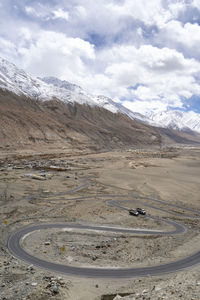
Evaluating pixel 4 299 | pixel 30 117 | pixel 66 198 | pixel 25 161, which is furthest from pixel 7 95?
pixel 4 299

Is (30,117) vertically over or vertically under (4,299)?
over

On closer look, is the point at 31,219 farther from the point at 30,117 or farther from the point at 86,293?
the point at 30,117

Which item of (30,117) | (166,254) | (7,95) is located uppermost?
(7,95)

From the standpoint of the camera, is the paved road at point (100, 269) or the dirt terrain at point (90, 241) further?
the paved road at point (100, 269)

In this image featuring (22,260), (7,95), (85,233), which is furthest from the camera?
(7,95)

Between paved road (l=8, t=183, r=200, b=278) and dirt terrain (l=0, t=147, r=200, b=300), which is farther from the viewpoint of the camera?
paved road (l=8, t=183, r=200, b=278)

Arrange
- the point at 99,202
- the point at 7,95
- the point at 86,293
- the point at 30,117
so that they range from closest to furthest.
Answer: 1. the point at 86,293
2. the point at 99,202
3. the point at 30,117
4. the point at 7,95

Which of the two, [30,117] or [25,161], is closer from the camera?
[25,161]

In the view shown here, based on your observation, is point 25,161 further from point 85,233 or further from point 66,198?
point 85,233

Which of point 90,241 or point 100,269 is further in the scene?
point 90,241

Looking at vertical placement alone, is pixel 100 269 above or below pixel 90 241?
below
